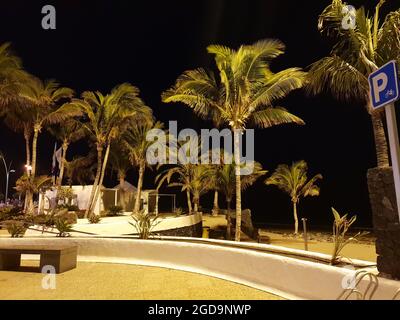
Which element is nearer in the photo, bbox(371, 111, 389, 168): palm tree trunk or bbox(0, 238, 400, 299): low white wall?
bbox(0, 238, 400, 299): low white wall

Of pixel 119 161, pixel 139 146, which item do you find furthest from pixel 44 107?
pixel 119 161

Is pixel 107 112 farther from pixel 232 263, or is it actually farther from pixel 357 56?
pixel 357 56

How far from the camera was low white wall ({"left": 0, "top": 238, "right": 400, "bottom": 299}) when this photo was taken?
4852 millimetres

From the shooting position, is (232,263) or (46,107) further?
(46,107)

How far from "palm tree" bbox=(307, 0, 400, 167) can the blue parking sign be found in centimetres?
218

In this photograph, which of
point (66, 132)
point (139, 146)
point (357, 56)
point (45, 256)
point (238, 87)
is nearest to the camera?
point (357, 56)

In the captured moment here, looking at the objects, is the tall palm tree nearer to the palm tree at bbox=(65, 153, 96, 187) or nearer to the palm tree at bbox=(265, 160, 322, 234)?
the palm tree at bbox=(65, 153, 96, 187)

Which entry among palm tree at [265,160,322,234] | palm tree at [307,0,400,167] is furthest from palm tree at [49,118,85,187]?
palm tree at [307,0,400,167]

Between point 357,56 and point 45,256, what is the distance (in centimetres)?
782

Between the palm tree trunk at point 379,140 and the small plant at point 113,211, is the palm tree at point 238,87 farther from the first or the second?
the small plant at point 113,211

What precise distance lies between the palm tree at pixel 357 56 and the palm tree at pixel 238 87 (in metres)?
5.27

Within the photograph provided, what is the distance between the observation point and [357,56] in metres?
6.12

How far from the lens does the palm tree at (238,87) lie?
12.2m

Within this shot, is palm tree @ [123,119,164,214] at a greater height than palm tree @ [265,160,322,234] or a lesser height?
greater
